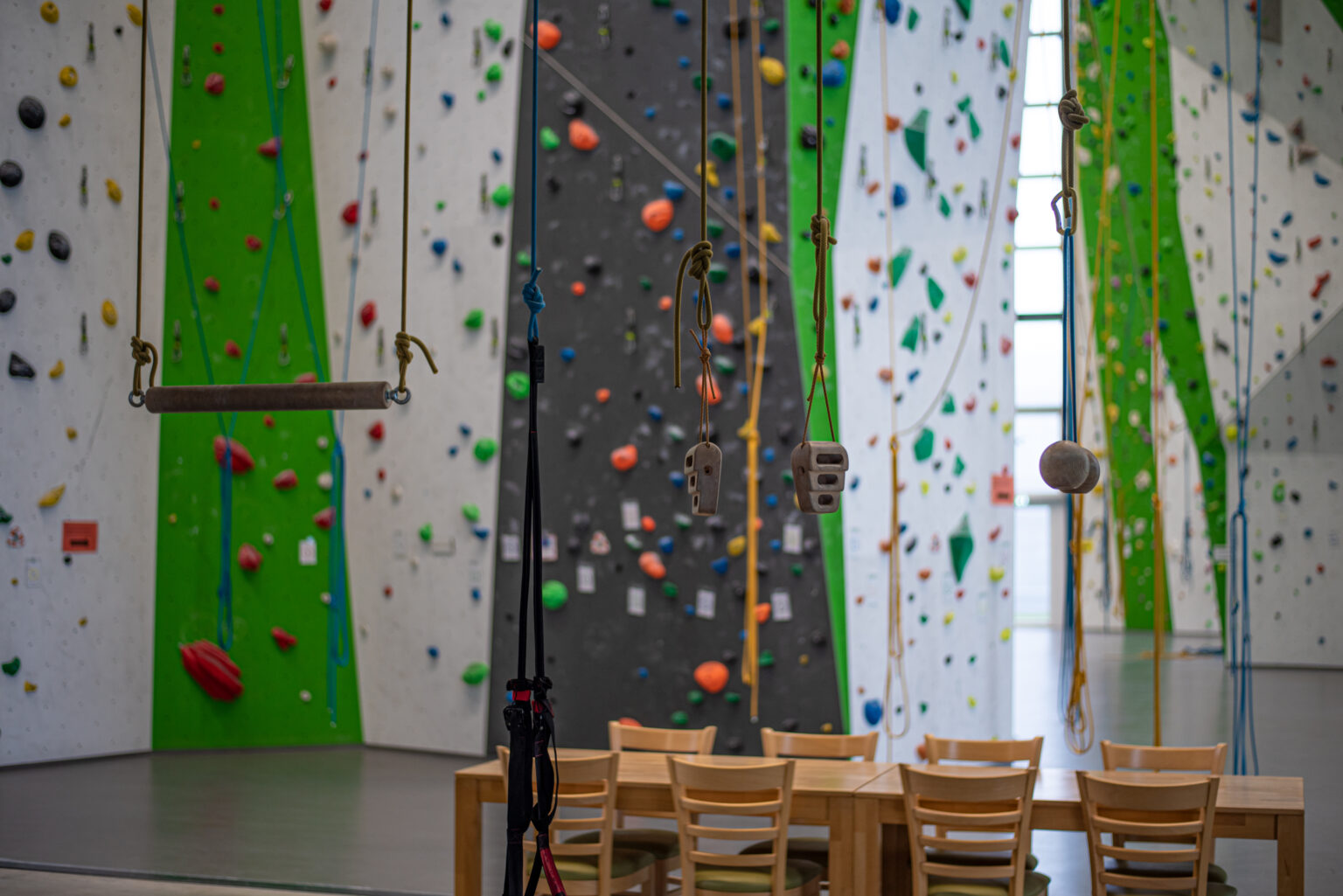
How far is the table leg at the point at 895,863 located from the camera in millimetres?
3459

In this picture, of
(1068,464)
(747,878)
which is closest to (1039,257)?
(747,878)

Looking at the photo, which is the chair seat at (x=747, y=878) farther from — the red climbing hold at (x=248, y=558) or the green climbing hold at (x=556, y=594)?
the red climbing hold at (x=248, y=558)

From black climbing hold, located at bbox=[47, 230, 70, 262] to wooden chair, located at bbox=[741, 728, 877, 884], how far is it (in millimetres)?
4544

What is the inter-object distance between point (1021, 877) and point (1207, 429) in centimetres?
713

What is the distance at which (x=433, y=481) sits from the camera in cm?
644

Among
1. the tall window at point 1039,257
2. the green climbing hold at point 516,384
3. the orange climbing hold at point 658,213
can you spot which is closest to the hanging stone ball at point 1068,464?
the orange climbing hold at point 658,213

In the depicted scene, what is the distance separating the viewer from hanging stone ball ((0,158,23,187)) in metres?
5.98

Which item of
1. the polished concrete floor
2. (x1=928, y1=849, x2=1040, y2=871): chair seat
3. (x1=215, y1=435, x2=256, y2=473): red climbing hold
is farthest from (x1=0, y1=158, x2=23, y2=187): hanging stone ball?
(x1=928, y1=849, x2=1040, y2=871): chair seat

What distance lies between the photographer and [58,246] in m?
6.12

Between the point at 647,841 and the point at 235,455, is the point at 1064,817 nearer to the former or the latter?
the point at 647,841

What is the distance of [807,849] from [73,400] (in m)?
4.62

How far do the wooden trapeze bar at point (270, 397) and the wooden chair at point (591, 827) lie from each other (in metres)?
1.05

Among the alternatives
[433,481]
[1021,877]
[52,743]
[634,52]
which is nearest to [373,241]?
[433,481]

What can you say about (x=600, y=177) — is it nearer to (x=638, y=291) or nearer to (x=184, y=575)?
(x=638, y=291)
